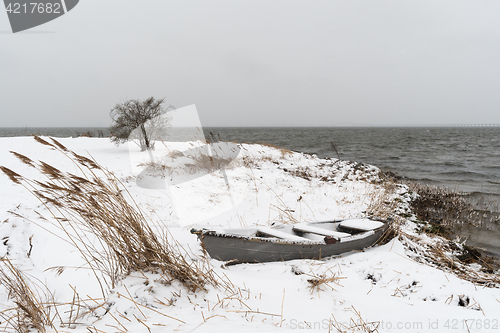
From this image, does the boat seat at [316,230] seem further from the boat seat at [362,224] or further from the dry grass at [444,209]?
the dry grass at [444,209]

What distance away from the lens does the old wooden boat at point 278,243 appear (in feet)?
10.4

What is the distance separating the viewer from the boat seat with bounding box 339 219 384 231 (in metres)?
4.08

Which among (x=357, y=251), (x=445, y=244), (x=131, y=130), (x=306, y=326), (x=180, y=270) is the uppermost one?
(x=131, y=130)

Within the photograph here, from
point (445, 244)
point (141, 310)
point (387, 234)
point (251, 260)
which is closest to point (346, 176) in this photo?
point (445, 244)

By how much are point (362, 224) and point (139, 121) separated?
10.5m

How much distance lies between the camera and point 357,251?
3.95 meters

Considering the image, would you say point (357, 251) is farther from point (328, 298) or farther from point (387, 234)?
point (328, 298)

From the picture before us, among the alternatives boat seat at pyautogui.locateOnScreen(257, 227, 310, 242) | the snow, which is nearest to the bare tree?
the snow

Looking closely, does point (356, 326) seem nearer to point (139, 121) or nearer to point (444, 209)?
point (444, 209)

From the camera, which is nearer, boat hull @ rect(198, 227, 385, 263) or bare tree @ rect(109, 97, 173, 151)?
boat hull @ rect(198, 227, 385, 263)

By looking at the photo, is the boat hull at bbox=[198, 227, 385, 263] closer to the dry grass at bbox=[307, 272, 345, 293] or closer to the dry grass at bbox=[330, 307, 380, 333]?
the dry grass at bbox=[307, 272, 345, 293]

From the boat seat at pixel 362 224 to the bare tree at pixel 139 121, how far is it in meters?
9.42

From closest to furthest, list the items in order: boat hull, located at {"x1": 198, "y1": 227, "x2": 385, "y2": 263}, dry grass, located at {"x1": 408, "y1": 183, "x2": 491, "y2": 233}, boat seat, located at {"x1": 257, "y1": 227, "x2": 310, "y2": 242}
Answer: boat hull, located at {"x1": 198, "y1": 227, "x2": 385, "y2": 263} < boat seat, located at {"x1": 257, "y1": 227, "x2": 310, "y2": 242} < dry grass, located at {"x1": 408, "y1": 183, "x2": 491, "y2": 233}

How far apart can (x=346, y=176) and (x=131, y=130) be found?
1006 cm
